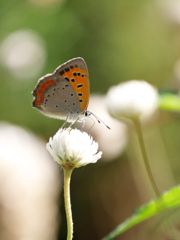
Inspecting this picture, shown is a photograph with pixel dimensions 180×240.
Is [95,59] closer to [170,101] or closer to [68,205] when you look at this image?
[170,101]

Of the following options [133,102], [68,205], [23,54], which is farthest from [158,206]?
[23,54]

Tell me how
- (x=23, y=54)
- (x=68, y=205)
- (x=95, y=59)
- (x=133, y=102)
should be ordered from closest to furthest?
(x=68, y=205) → (x=133, y=102) → (x=95, y=59) → (x=23, y=54)

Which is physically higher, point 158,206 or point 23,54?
point 158,206

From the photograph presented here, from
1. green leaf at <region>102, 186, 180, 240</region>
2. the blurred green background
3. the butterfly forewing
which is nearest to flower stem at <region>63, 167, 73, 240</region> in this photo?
green leaf at <region>102, 186, 180, 240</region>

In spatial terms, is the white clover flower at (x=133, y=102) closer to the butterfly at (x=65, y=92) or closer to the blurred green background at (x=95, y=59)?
the butterfly at (x=65, y=92)

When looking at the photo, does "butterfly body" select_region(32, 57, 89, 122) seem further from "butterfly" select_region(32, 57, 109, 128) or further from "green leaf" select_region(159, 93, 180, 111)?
"green leaf" select_region(159, 93, 180, 111)

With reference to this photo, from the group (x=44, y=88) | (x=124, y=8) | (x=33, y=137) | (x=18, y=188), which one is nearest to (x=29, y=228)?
(x=18, y=188)

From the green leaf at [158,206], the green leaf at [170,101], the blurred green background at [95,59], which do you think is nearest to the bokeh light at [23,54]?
the blurred green background at [95,59]
